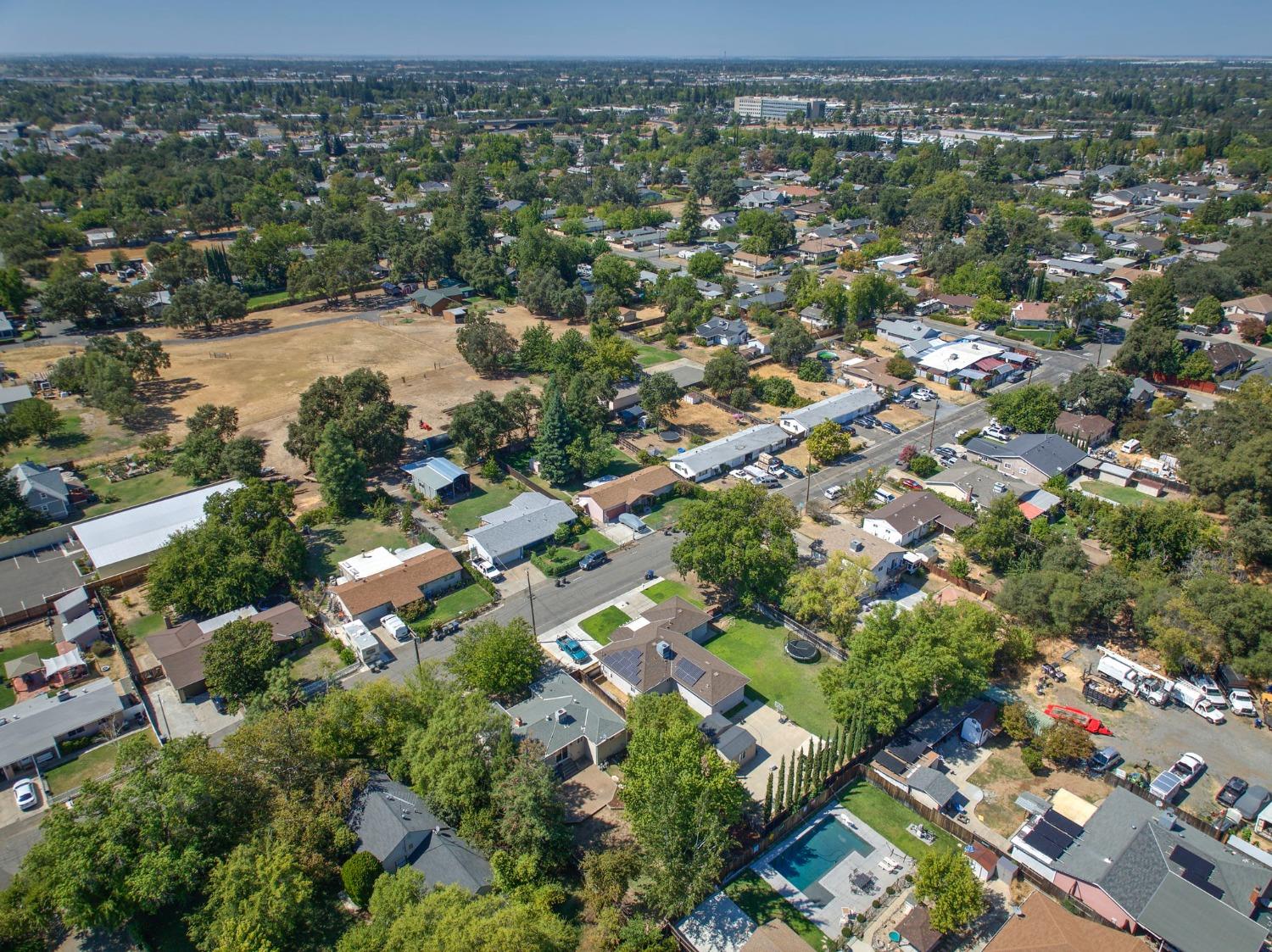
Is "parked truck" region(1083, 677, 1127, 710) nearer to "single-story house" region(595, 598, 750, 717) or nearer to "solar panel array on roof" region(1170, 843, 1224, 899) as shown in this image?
"solar panel array on roof" region(1170, 843, 1224, 899)

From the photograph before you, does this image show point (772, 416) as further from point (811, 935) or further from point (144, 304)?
point (144, 304)

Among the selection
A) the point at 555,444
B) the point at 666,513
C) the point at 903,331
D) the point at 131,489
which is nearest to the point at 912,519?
the point at 666,513

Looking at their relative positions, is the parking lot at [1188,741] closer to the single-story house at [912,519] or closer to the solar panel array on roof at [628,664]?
the single-story house at [912,519]

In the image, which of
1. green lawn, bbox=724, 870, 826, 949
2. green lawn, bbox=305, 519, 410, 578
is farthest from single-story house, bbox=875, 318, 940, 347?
green lawn, bbox=724, 870, 826, 949

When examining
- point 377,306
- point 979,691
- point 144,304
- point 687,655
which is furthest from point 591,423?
point 144,304

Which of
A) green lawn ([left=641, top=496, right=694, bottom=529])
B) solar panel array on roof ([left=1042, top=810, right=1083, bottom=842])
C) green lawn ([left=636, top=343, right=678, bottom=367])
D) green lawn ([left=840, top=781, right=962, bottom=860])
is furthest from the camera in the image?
green lawn ([left=636, top=343, right=678, bottom=367])

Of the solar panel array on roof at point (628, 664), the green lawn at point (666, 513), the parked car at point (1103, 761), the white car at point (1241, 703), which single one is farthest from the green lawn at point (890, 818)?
the green lawn at point (666, 513)
